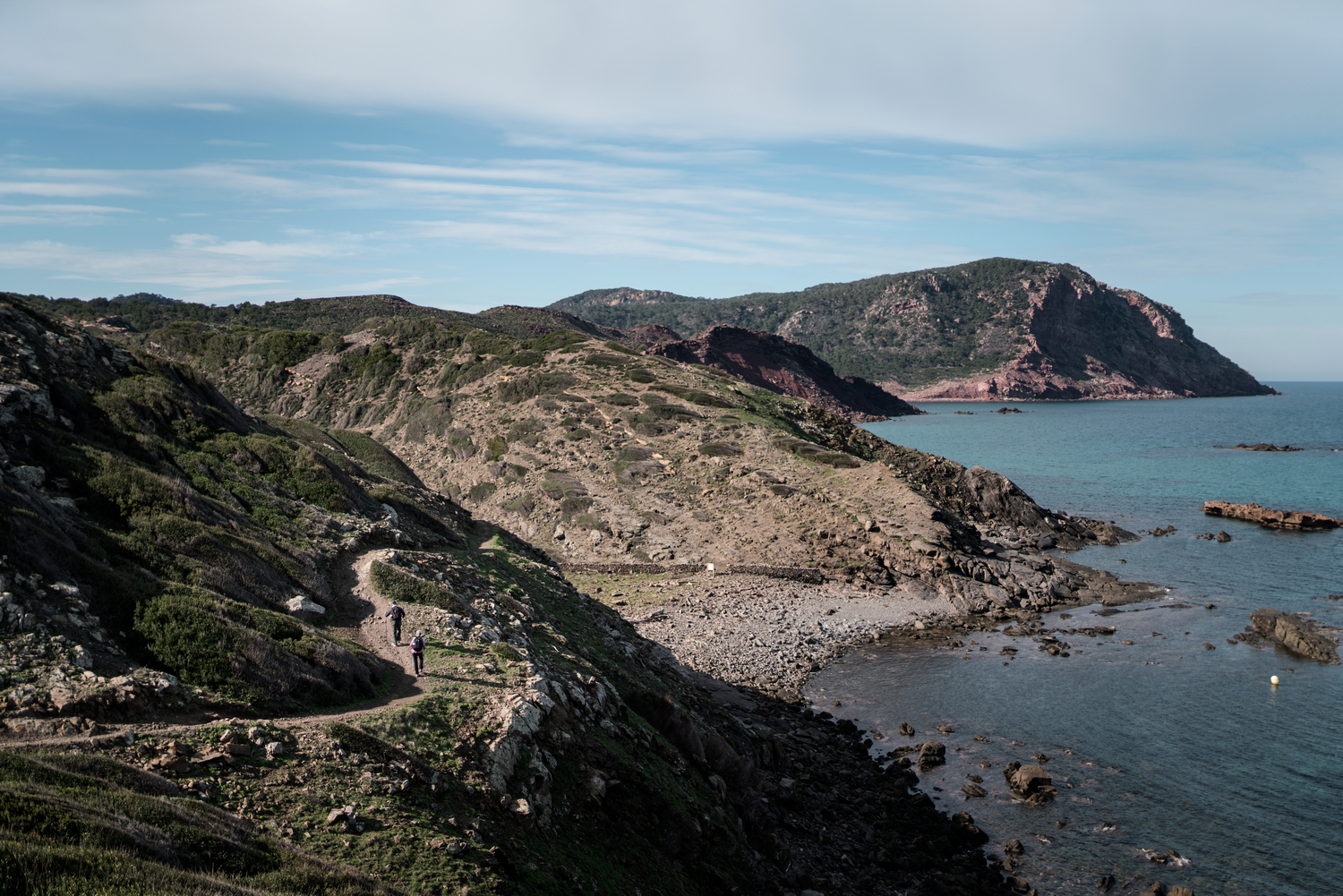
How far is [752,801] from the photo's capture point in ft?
64.0

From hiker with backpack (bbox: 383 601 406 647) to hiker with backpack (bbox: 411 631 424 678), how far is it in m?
0.96

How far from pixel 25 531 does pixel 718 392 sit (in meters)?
58.6

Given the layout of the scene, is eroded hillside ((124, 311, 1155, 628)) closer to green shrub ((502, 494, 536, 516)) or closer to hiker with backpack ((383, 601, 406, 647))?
green shrub ((502, 494, 536, 516))

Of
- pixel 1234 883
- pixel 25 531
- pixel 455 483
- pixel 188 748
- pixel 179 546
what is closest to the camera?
pixel 188 748

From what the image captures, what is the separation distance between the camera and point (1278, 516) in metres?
58.8

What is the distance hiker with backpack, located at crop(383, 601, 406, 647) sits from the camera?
1661 cm

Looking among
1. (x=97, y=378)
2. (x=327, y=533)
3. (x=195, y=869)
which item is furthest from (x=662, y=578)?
(x=195, y=869)

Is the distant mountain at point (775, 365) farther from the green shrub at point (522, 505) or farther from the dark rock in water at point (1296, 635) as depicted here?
the dark rock in water at point (1296, 635)

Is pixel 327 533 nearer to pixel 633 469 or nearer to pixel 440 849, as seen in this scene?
pixel 440 849

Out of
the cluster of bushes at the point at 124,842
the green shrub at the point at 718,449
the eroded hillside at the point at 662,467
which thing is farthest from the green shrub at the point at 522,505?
the cluster of bushes at the point at 124,842

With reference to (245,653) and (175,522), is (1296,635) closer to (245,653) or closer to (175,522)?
(245,653)

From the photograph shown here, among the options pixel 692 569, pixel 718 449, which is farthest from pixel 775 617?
pixel 718 449

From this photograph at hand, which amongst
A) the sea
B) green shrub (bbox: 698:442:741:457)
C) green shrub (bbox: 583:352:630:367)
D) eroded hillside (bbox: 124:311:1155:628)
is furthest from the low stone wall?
green shrub (bbox: 583:352:630:367)

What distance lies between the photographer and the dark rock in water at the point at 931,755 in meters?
24.4
